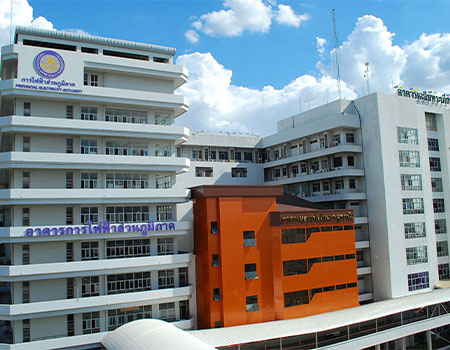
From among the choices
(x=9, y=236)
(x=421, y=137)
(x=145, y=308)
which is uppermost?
(x=421, y=137)

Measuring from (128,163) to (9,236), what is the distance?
30.7 feet

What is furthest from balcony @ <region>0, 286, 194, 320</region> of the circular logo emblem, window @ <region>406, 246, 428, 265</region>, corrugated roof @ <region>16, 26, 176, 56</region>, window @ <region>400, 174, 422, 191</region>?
window @ <region>400, 174, 422, 191</region>

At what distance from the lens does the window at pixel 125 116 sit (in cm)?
3164

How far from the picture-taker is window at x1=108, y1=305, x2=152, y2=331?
95.9 feet

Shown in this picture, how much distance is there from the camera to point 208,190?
103 feet

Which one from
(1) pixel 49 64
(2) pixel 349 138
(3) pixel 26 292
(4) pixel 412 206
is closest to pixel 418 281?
(4) pixel 412 206

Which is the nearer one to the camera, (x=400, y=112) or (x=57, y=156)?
(x=57, y=156)

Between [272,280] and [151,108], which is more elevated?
[151,108]

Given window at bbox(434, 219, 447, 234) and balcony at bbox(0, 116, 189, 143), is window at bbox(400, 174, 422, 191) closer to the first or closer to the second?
window at bbox(434, 219, 447, 234)

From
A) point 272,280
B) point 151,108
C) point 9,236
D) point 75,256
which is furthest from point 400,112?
point 9,236

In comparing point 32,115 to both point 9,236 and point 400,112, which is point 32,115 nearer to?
point 9,236

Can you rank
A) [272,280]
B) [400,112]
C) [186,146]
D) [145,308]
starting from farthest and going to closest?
[186,146] < [400,112] < [272,280] < [145,308]

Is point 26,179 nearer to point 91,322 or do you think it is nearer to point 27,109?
point 27,109

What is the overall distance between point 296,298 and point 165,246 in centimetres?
1156
